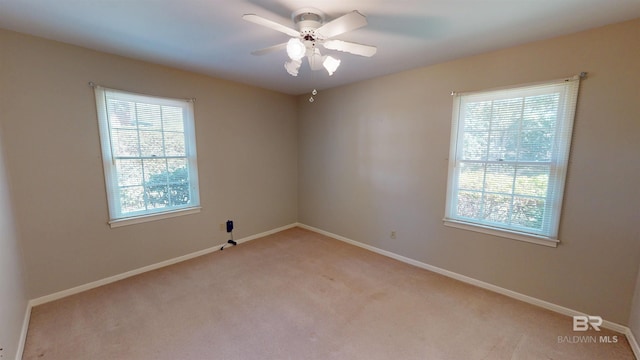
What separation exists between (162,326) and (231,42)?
2509 millimetres

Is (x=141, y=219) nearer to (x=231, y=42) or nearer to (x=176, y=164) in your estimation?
(x=176, y=164)

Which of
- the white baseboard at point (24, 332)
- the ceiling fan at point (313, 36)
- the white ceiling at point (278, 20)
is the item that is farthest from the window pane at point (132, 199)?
the ceiling fan at point (313, 36)

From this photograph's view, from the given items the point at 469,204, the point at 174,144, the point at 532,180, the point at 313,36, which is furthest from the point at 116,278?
the point at 532,180

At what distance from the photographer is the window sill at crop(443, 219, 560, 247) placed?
225 cm

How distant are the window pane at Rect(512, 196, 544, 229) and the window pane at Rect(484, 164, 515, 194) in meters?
0.14

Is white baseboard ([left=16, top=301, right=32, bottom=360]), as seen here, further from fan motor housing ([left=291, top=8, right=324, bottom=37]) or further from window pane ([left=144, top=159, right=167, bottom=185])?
fan motor housing ([left=291, top=8, right=324, bottom=37])

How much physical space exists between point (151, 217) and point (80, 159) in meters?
0.89

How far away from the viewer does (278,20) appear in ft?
6.16

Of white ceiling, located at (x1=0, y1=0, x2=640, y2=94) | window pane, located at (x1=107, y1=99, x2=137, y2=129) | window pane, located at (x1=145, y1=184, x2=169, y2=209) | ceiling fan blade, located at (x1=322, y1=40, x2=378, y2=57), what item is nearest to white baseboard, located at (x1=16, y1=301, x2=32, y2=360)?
window pane, located at (x1=145, y1=184, x2=169, y2=209)

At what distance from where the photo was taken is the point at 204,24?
1926 millimetres

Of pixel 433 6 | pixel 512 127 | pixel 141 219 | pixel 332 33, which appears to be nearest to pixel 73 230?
pixel 141 219

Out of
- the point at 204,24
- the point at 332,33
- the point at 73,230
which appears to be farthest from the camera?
the point at 73,230

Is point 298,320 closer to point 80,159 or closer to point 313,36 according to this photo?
point 313,36

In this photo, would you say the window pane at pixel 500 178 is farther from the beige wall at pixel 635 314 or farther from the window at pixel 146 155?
the window at pixel 146 155
